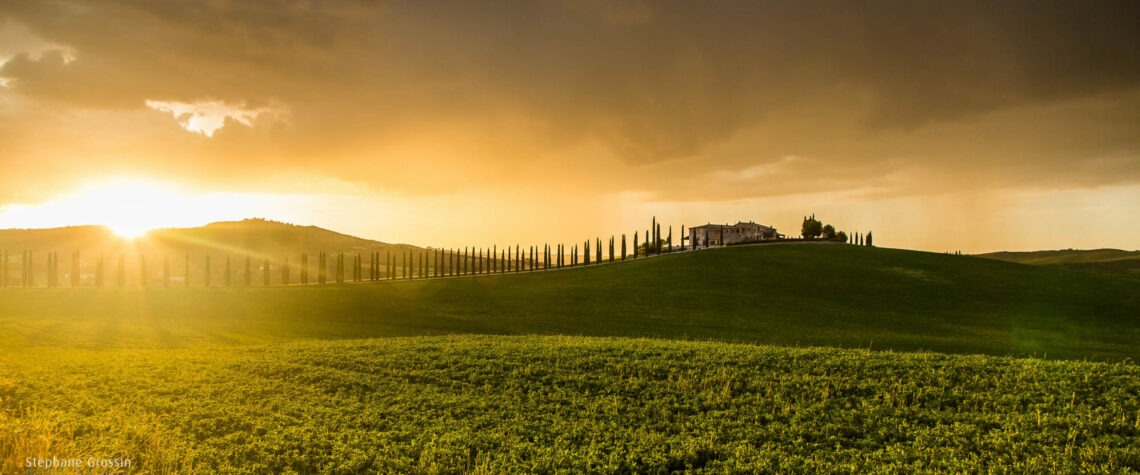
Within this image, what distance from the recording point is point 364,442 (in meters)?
17.0

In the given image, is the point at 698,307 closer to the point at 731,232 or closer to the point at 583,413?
the point at 583,413

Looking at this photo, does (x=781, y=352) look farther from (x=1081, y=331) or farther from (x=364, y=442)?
(x=1081, y=331)

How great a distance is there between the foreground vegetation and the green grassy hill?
1952 centimetres

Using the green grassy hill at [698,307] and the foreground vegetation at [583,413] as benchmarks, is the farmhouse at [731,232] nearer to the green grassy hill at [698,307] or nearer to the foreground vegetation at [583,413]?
the green grassy hill at [698,307]

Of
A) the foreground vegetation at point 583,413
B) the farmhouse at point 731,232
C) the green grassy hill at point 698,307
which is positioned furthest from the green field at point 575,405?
the farmhouse at point 731,232

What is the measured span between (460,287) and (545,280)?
11951 millimetres

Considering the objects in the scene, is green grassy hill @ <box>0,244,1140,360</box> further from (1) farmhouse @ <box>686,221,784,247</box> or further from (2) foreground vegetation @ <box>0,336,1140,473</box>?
(1) farmhouse @ <box>686,221,784,247</box>

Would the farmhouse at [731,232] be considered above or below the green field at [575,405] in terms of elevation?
above

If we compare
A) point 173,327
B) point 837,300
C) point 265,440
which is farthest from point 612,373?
point 837,300

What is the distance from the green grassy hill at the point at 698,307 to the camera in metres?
47.8

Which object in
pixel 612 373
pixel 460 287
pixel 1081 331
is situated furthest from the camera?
pixel 460 287

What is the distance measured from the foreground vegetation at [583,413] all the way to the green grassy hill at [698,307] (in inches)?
769

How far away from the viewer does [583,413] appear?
19.9 m

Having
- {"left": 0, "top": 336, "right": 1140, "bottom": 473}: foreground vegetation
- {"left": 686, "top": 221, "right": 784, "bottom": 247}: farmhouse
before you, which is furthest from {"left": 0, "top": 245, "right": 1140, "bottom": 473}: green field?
{"left": 686, "top": 221, "right": 784, "bottom": 247}: farmhouse
